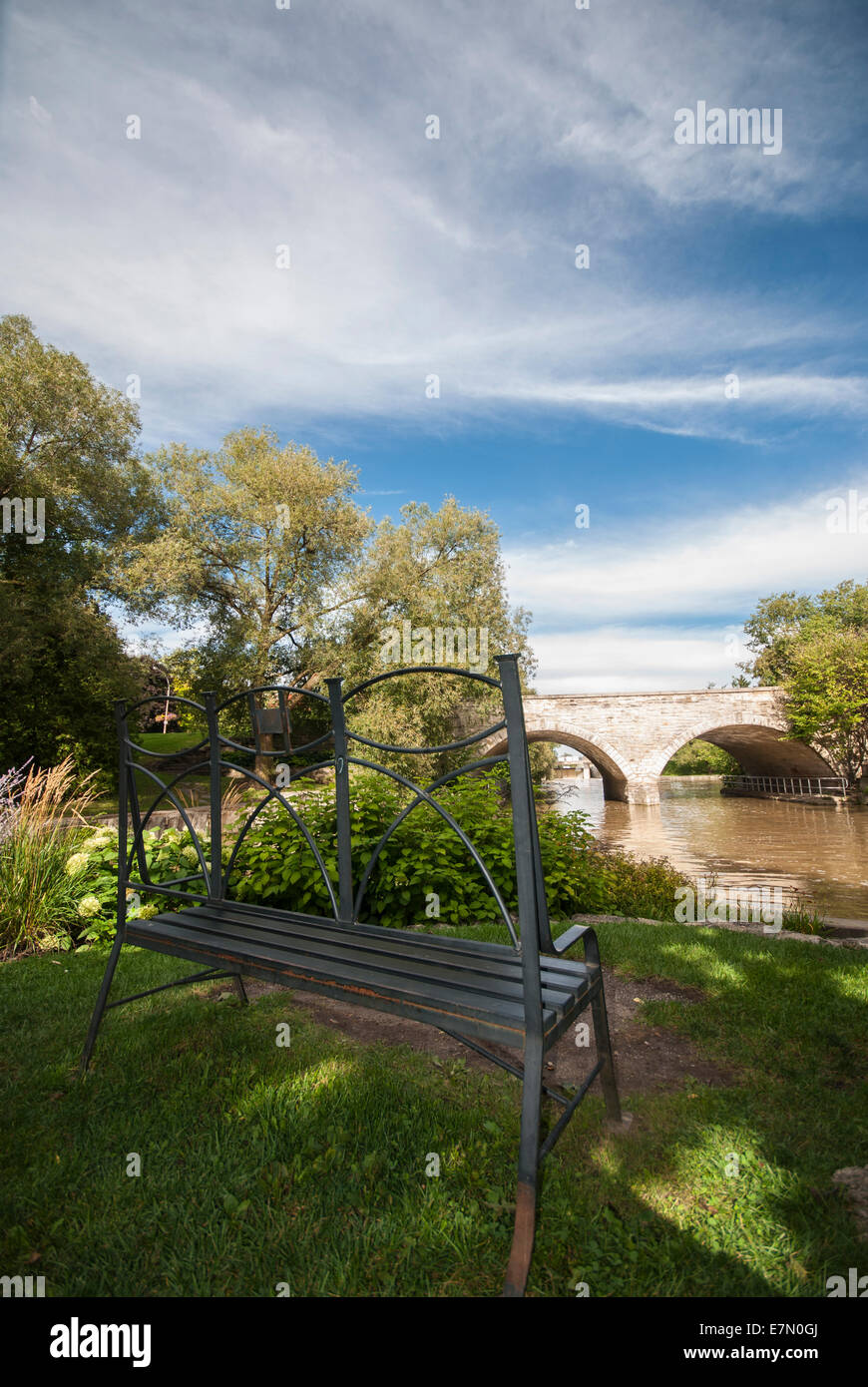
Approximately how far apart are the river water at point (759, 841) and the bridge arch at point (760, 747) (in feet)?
8.71

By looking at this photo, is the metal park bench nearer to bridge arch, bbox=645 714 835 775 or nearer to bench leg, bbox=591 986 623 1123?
bench leg, bbox=591 986 623 1123

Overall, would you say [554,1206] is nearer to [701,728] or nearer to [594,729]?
[594,729]

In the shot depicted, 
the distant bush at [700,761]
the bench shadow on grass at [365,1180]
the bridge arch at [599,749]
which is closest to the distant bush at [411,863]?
the bench shadow on grass at [365,1180]

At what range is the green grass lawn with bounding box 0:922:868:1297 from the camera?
166 cm

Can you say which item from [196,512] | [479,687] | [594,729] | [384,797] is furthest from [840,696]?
[384,797]

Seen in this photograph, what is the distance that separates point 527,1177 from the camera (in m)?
1.61

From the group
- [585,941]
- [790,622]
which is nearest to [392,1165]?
[585,941]

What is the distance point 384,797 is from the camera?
5383mm

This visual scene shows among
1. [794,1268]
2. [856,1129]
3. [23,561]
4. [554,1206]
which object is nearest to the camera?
[794,1268]

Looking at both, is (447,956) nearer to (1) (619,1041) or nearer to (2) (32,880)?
(1) (619,1041)

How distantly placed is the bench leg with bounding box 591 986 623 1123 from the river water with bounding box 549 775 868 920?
3845 millimetres

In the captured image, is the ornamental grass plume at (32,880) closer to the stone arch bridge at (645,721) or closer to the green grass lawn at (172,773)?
the green grass lawn at (172,773)
